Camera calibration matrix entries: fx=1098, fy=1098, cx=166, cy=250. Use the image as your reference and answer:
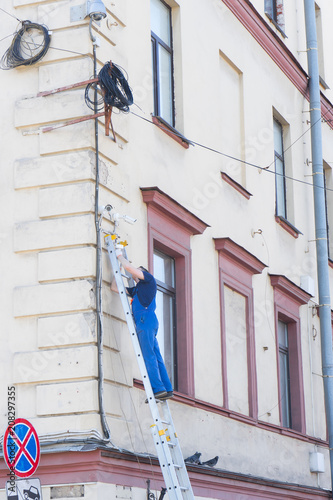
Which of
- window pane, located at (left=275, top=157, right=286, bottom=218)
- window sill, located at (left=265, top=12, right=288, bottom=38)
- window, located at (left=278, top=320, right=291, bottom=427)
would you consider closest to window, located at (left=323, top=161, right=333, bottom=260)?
window pane, located at (left=275, top=157, right=286, bottom=218)

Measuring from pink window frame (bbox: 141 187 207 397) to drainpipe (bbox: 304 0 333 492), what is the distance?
4.44m

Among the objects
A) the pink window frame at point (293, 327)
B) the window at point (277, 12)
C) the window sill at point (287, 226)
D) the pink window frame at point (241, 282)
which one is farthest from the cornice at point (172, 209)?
the window at point (277, 12)

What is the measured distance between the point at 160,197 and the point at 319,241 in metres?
6.05

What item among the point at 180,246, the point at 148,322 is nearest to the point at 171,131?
the point at 180,246

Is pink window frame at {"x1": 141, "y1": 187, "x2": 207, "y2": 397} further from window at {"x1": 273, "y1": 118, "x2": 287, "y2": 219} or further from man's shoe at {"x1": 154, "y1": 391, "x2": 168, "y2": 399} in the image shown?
window at {"x1": 273, "y1": 118, "x2": 287, "y2": 219}

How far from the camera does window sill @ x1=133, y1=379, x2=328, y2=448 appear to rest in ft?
43.8

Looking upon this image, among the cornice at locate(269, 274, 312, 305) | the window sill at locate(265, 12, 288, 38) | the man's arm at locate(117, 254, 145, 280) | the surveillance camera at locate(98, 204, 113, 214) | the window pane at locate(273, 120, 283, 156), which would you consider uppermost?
the window sill at locate(265, 12, 288, 38)

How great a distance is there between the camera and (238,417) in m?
15.1

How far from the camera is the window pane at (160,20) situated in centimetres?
1475

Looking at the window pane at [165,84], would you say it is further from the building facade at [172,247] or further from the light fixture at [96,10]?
the light fixture at [96,10]

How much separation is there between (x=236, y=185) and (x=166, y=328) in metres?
3.26

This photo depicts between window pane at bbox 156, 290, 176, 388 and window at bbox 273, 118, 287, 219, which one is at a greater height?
window at bbox 273, 118, 287, 219

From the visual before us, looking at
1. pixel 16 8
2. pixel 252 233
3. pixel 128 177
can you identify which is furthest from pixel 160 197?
pixel 252 233

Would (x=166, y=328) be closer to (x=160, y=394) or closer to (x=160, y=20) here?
(x=160, y=394)
